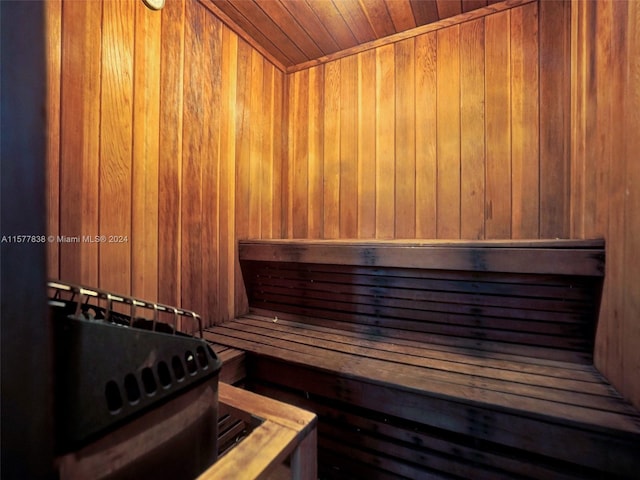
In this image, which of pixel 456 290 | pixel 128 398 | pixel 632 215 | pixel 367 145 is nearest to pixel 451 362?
pixel 456 290

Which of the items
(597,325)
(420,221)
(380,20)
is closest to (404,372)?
(597,325)

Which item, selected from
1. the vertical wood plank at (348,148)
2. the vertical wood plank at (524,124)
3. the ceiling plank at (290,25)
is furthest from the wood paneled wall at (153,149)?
the vertical wood plank at (524,124)

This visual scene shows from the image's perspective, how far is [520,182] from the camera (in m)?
1.68

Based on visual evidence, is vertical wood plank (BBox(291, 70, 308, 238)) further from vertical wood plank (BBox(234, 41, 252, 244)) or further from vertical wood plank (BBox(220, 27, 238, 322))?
vertical wood plank (BBox(220, 27, 238, 322))

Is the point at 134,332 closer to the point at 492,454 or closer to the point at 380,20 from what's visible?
the point at 492,454

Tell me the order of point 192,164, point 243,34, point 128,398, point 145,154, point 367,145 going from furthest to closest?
point 367,145
point 243,34
point 192,164
point 145,154
point 128,398

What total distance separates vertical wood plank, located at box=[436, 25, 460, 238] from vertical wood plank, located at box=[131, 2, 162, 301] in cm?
168

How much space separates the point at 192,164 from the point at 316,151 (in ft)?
3.37

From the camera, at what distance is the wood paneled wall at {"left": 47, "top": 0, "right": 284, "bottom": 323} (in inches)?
43.7

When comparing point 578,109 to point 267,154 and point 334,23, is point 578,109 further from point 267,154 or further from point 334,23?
point 267,154

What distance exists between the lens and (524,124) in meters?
1.67

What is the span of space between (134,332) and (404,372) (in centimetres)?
107

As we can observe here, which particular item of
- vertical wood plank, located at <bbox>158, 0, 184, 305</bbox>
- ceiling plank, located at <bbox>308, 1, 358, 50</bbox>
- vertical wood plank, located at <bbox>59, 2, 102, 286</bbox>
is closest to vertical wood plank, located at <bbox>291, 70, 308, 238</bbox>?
ceiling plank, located at <bbox>308, 1, 358, 50</bbox>

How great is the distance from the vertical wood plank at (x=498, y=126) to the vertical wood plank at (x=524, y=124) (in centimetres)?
3
